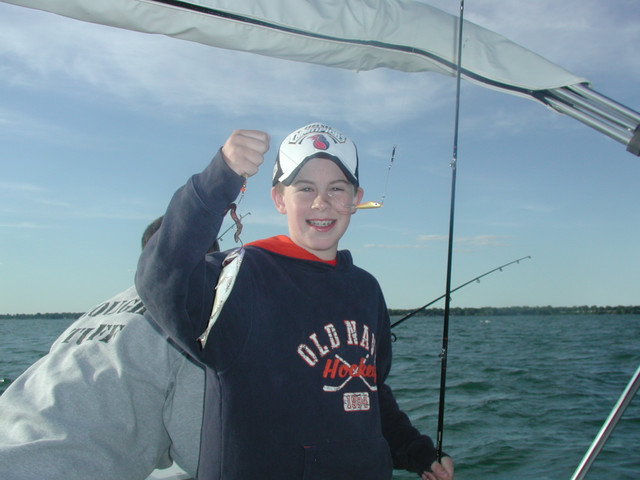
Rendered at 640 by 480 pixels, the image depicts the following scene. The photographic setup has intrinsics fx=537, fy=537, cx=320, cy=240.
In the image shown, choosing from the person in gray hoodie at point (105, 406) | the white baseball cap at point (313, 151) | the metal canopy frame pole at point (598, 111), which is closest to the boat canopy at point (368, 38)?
the metal canopy frame pole at point (598, 111)

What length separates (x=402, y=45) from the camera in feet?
6.13

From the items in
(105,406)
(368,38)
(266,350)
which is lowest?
(105,406)

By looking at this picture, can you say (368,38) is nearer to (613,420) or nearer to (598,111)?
(598,111)

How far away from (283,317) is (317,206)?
404 millimetres

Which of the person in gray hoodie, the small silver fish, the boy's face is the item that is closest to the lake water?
the person in gray hoodie

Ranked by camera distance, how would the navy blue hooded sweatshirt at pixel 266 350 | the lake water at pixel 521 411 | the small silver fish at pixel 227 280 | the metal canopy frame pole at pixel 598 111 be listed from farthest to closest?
the lake water at pixel 521 411 → the metal canopy frame pole at pixel 598 111 → the navy blue hooded sweatshirt at pixel 266 350 → the small silver fish at pixel 227 280

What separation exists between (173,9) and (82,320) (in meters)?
1.47

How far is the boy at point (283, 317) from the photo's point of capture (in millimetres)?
1345

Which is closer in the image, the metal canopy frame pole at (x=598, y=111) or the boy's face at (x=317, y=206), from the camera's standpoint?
the metal canopy frame pole at (x=598, y=111)

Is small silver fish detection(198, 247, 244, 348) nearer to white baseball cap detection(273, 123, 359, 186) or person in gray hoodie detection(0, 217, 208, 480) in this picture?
white baseball cap detection(273, 123, 359, 186)

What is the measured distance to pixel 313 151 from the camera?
178cm

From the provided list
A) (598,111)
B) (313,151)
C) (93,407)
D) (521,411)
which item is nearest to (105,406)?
(93,407)

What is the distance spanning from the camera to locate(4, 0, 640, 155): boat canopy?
1525 millimetres

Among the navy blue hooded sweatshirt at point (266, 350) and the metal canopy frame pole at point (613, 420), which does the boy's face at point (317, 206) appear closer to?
the navy blue hooded sweatshirt at point (266, 350)
